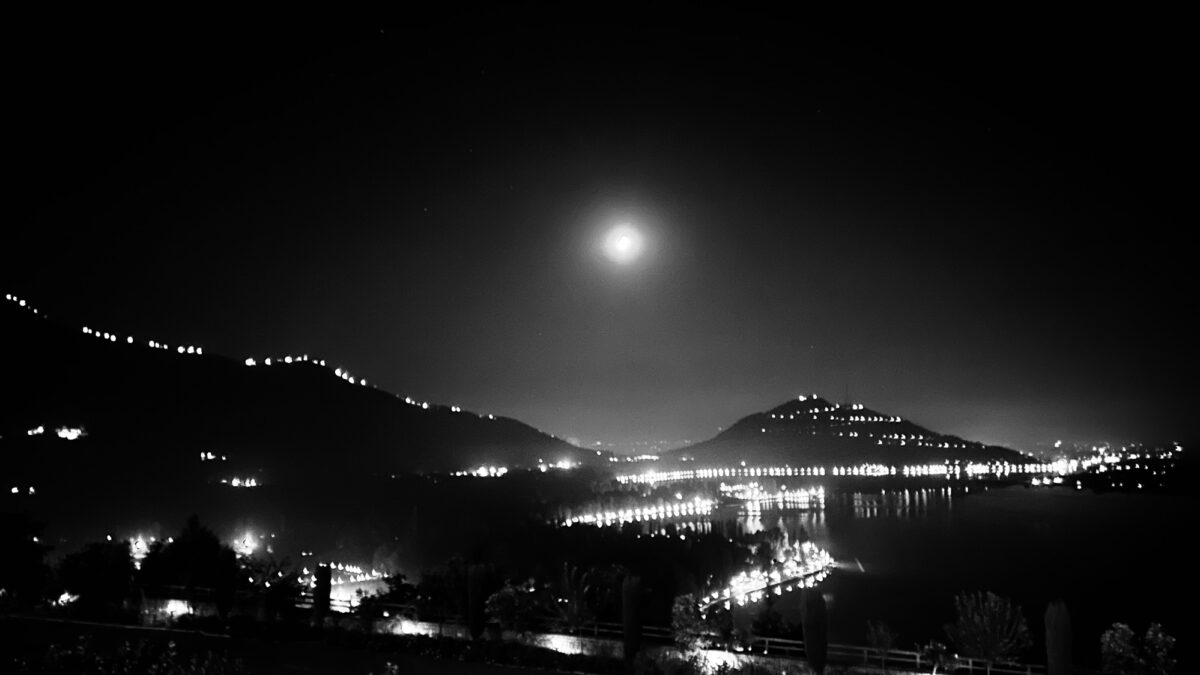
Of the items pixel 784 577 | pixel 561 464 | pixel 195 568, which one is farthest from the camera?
pixel 561 464

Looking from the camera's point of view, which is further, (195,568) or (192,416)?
(192,416)

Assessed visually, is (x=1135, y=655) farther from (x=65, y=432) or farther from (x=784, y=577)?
(x=65, y=432)

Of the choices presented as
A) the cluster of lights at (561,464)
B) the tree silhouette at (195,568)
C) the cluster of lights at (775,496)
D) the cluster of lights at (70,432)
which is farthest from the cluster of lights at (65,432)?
the cluster of lights at (775,496)

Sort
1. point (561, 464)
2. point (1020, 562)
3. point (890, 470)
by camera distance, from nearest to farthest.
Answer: point (1020, 562) < point (561, 464) < point (890, 470)

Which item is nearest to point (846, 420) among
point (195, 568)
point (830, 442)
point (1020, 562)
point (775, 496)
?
point (830, 442)

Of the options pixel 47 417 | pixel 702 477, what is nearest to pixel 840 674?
pixel 47 417

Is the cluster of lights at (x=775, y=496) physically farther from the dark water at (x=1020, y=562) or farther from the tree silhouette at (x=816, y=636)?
the tree silhouette at (x=816, y=636)

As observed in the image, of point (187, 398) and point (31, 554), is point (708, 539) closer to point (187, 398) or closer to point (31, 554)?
point (31, 554)
